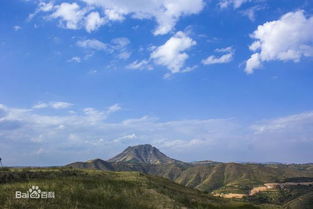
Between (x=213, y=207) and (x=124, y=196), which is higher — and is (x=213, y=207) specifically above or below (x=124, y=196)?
below

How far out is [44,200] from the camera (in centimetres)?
2153

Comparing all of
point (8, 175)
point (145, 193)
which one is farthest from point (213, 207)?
point (8, 175)

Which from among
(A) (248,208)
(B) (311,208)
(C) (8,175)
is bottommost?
(B) (311,208)

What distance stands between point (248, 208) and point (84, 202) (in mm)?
31428

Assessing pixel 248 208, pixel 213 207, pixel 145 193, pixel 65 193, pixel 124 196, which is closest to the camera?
pixel 65 193

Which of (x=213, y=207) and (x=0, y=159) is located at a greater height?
(x=0, y=159)

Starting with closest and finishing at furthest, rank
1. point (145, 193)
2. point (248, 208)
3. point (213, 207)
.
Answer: point (145, 193) < point (213, 207) < point (248, 208)

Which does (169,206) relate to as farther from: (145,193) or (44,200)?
(44,200)

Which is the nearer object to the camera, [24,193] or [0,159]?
[24,193]

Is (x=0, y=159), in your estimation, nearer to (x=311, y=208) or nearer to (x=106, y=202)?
(x=106, y=202)

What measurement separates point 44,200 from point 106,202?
5.09 meters

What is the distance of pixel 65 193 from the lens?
2483 cm

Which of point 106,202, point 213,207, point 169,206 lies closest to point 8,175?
point 106,202

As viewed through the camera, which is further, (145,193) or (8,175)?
(145,193)
